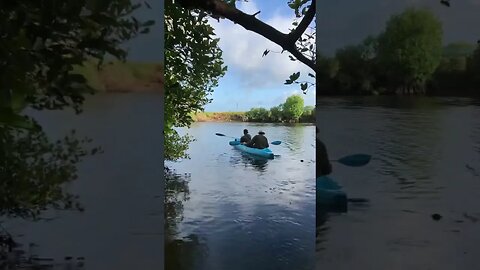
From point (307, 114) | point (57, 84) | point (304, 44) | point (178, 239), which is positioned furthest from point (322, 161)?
point (57, 84)

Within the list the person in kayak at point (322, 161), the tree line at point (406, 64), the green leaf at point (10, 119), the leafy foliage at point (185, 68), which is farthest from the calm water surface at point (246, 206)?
the green leaf at point (10, 119)

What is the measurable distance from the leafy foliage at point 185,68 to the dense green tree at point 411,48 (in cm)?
99

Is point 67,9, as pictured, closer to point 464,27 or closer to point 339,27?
point 339,27

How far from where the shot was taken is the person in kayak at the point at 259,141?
3.04 meters

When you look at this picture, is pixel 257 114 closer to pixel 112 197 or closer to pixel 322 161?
pixel 322 161

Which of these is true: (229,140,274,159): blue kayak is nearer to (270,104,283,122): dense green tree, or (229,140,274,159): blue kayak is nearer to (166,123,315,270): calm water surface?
(166,123,315,270): calm water surface

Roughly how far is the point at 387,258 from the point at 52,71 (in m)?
1.69

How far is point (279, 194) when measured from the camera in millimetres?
2951

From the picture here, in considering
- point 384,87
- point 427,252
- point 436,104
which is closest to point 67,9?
point 384,87

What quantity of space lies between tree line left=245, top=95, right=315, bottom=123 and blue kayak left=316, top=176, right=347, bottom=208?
1.80 feet

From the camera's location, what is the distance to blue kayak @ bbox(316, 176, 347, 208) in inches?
97.4

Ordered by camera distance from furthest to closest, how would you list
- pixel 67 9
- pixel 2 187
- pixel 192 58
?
pixel 192 58 < pixel 2 187 < pixel 67 9

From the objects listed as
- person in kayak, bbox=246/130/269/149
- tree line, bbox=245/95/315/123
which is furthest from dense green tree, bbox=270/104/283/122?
person in kayak, bbox=246/130/269/149

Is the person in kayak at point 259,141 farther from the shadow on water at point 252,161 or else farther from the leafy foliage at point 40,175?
the leafy foliage at point 40,175
